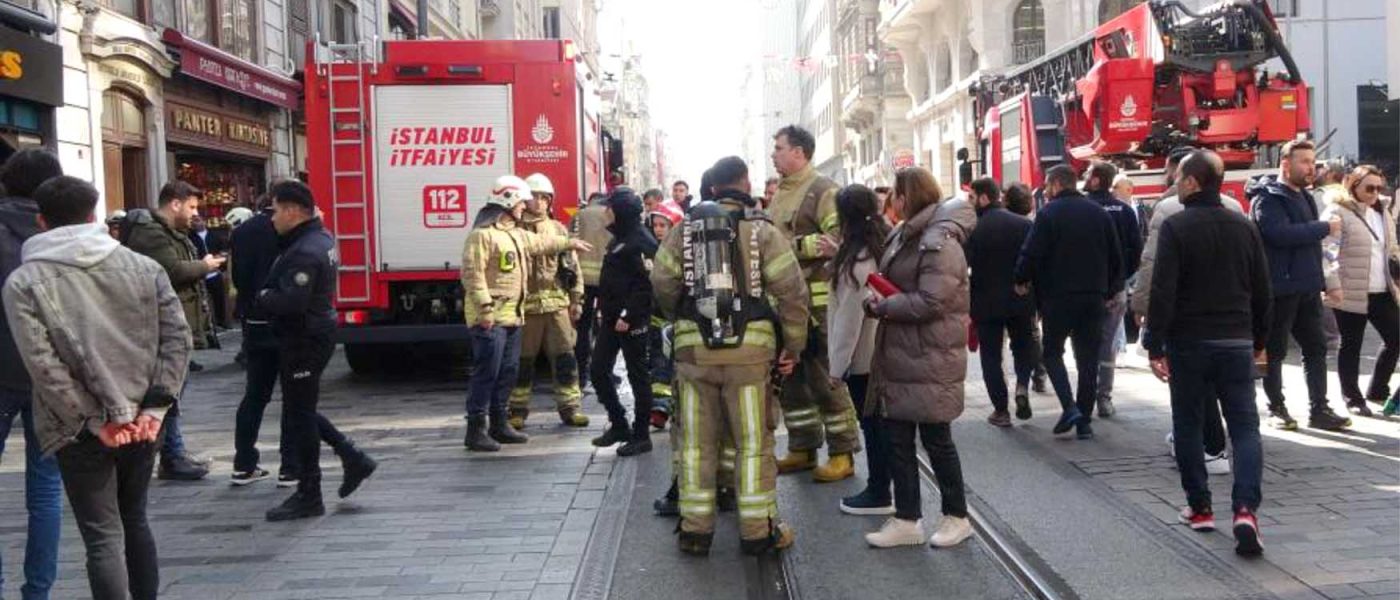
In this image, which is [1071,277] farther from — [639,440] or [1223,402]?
[639,440]

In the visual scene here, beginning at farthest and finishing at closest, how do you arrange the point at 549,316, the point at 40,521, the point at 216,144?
1. the point at 216,144
2. the point at 549,316
3. the point at 40,521

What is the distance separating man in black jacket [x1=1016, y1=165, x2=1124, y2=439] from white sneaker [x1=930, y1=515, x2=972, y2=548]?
275 centimetres

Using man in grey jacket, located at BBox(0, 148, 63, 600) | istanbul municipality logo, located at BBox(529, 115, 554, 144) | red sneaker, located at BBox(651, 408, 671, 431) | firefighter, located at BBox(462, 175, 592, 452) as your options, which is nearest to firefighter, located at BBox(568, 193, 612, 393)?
istanbul municipality logo, located at BBox(529, 115, 554, 144)

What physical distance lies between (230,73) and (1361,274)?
54.4ft

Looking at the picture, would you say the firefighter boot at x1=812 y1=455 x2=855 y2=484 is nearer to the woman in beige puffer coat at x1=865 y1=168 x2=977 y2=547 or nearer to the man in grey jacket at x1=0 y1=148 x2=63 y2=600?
the woman in beige puffer coat at x1=865 y1=168 x2=977 y2=547

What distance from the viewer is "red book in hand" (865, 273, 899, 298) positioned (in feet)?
19.5

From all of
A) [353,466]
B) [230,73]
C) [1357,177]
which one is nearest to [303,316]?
[353,466]

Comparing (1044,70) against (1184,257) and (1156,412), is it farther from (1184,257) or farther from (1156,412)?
(1184,257)

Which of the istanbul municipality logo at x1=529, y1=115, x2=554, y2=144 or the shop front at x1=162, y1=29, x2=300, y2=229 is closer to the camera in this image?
the istanbul municipality logo at x1=529, y1=115, x2=554, y2=144

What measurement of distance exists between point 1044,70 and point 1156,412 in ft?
32.9

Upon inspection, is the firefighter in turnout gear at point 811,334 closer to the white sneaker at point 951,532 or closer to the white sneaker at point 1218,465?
the white sneaker at point 951,532


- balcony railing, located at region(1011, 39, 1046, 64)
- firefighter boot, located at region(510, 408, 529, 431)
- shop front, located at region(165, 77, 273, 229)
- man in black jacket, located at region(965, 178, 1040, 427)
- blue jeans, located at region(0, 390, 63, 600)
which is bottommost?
firefighter boot, located at region(510, 408, 529, 431)

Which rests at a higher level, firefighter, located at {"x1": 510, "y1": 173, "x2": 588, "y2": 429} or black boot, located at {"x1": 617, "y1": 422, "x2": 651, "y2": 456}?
firefighter, located at {"x1": 510, "y1": 173, "x2": 588, "y2": 429}

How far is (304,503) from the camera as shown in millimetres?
6973
